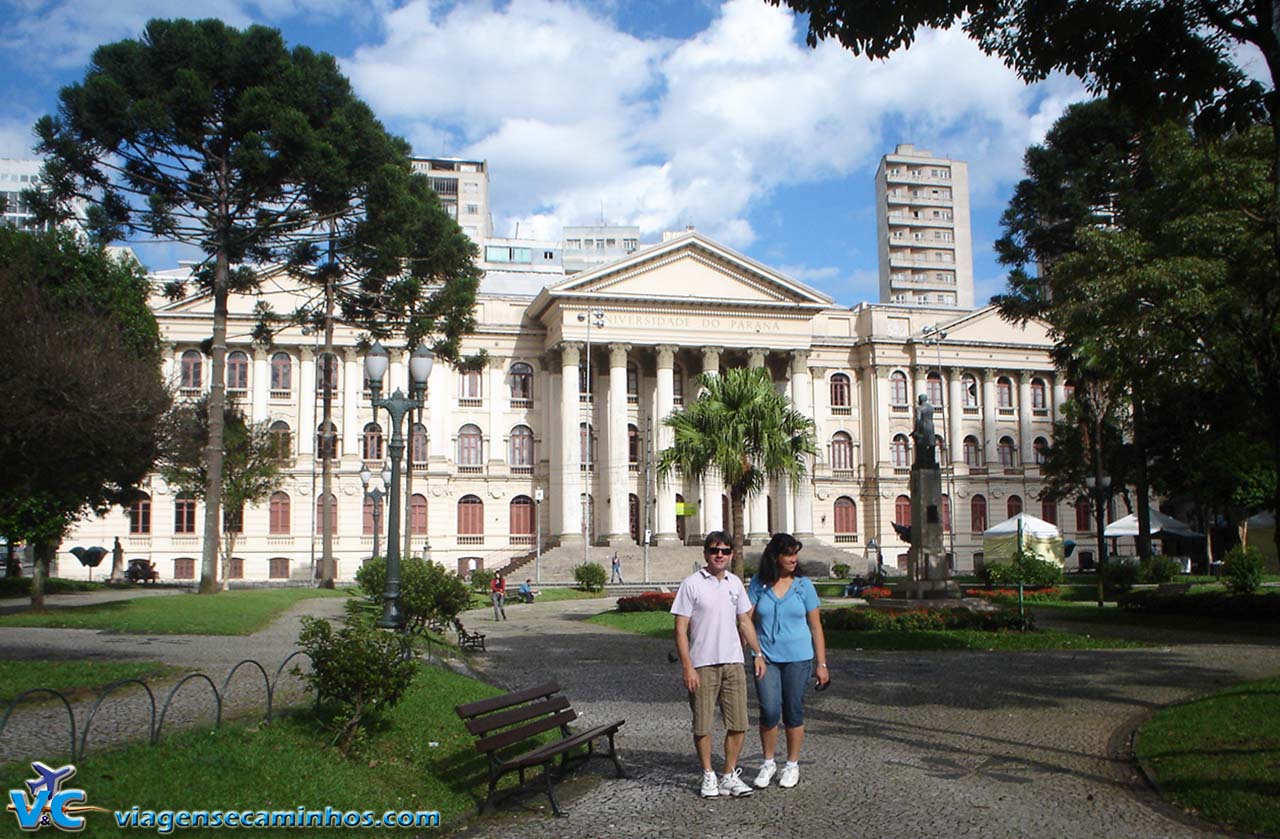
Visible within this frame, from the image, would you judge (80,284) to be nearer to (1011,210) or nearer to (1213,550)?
(1011,210)

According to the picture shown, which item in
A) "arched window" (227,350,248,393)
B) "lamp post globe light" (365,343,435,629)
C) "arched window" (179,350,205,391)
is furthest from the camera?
"arched window" (227,350,248,393)

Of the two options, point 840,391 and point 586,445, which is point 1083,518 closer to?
point 840,391

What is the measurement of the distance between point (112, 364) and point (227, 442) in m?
22.0

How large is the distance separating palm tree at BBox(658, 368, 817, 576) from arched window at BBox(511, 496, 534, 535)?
89.5 ft

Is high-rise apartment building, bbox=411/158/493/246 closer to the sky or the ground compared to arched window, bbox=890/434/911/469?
closer to the sky

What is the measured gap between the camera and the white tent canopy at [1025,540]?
36.3 metres

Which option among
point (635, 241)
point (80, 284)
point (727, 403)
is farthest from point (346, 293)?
point (635, 241)

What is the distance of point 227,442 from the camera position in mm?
40719

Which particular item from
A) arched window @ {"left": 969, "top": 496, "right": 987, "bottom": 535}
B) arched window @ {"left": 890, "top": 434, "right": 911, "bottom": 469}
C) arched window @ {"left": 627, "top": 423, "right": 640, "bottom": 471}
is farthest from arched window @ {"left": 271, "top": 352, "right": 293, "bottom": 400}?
arched window @ {"left": 969, "top": 496, "right": 987, "bottom": 535}

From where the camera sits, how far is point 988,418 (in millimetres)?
60375

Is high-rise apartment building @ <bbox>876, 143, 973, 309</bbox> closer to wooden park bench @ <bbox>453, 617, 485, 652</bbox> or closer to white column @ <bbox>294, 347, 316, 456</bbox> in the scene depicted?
white column @ <bbox>294, 347, 316, 456</bbox>

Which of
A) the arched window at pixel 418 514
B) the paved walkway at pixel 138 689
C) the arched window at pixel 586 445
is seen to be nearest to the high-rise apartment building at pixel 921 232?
the arched window at pixel 586 445

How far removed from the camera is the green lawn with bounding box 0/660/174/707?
11.3 m

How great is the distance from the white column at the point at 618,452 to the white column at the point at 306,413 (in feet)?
48.6
